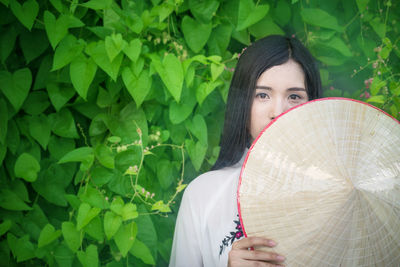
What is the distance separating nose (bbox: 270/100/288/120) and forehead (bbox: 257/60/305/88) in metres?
0.04

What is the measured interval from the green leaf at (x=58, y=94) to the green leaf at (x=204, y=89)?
40cm

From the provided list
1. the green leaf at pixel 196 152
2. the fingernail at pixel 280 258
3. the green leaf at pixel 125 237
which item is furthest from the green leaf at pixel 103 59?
the fingernail at pixel 280 258

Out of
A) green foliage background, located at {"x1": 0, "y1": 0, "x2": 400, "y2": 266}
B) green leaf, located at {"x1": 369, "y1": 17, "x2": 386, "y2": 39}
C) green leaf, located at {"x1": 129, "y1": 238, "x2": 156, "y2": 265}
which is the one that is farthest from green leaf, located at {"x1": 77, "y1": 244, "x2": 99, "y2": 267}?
green leaf, located at {"x1": 369, "y1": 17, "x2": 386, "y2": 39}

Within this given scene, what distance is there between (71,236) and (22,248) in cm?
20

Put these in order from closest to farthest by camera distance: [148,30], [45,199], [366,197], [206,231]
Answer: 1. [366,197]
2. [206,231]
3. [148,30]
4. [45,199]

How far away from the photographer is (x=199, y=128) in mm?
1196

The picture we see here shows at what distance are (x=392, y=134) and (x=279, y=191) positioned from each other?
9.9 inches

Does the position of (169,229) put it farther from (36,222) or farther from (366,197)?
(366,197)

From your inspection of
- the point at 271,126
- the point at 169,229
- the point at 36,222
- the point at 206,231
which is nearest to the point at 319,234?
the point at 271,126

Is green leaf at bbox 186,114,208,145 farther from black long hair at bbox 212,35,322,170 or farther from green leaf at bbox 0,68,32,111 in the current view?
green leaf at bbox 0,68,32,111

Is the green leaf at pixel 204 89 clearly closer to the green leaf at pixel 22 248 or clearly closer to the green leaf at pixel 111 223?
the green leaf at pixel 111 223

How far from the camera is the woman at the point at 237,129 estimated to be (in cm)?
97

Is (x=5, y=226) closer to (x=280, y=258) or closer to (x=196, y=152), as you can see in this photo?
(x=196, y=152)

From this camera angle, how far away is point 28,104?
120 cm
